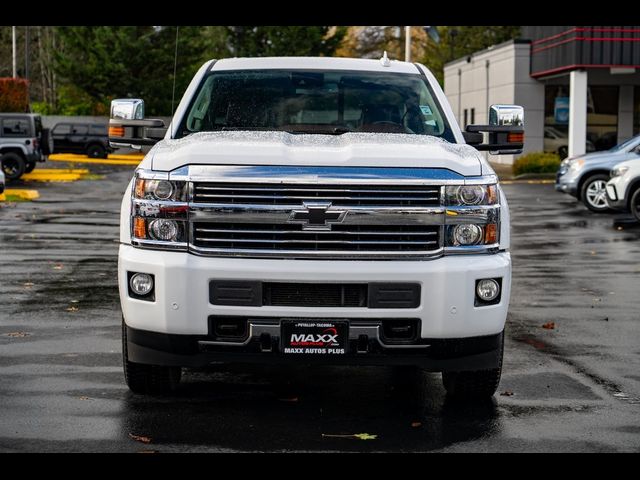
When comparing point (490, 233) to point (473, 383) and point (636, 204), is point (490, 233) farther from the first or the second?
point (636, 204)

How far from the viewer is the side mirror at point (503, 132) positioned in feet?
27.1

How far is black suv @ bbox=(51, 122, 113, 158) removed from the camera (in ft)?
171

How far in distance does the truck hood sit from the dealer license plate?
840 millimetres

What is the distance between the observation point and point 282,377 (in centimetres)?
811

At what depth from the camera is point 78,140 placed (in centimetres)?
5219

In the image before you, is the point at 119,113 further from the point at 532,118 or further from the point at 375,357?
the point at 532,118

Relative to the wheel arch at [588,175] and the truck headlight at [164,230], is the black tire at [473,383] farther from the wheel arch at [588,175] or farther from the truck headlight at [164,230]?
the wheel arch at [588,175]

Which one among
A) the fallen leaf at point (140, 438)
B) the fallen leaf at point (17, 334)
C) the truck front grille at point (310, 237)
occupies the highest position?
the truck front grille at point (310, 237)

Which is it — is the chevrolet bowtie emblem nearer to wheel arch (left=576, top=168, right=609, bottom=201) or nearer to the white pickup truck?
the white pickup truck

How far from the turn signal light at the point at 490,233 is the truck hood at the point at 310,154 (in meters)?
0.30

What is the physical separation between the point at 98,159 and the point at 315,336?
46.7 metres

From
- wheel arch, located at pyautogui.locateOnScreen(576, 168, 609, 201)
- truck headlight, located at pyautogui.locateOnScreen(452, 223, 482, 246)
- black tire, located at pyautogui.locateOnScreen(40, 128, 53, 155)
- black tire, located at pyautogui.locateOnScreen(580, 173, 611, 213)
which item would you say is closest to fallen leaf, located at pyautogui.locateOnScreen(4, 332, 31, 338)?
truck headlight, located at pyautogui.locateOnScreen(452, 223, 482, 246)

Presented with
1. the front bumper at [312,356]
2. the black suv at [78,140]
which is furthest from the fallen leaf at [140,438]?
the black suv at [78,140]
